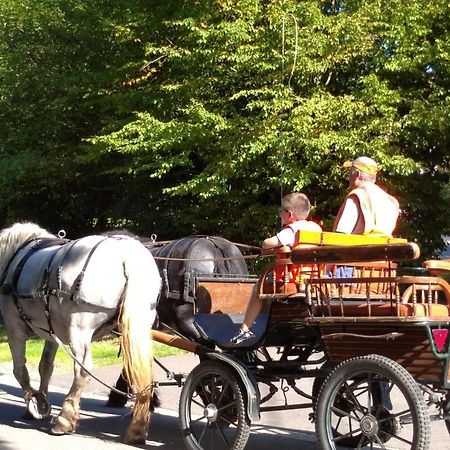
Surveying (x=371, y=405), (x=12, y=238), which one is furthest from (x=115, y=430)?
(x=371, y=405)

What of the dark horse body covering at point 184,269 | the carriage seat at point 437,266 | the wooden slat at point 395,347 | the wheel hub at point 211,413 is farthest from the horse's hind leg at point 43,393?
the carriage seat at point 437,266

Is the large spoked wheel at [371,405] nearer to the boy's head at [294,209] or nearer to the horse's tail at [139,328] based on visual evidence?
the boy's head at [294,209]

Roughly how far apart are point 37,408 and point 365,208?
381 cm

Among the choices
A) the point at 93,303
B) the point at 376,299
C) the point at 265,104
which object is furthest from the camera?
the point at 265,104

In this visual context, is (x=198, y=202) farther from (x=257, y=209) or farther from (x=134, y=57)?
(x=134, y=57)

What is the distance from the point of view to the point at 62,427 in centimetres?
696

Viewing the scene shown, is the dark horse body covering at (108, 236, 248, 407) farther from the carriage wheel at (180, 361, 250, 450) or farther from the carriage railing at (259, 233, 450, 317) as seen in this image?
the carriage railing at (259, 233, 450, 317)

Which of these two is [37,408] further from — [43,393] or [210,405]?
[210,405]

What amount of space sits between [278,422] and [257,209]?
23.1 feet

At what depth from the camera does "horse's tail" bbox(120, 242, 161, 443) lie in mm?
6590

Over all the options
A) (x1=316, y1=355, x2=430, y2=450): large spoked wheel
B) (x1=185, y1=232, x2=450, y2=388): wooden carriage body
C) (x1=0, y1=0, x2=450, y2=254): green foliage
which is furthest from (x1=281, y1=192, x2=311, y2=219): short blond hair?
(x1=0, y1=0, x2=450, y2=254): green foliage

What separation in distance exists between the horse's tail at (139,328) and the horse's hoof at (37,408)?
1459 millimetres

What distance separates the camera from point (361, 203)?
19.6 ft

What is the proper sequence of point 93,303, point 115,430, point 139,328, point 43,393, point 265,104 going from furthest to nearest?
point 265,104
point 43,393
point 115,430
point 93,303
point 139,328
